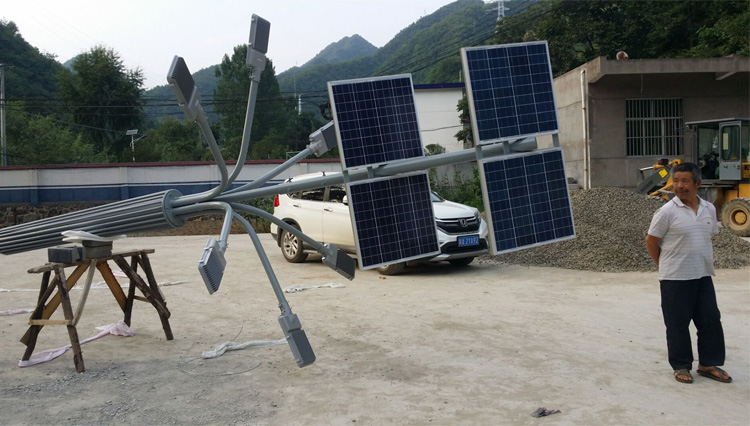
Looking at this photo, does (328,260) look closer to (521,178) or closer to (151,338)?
(521,178)

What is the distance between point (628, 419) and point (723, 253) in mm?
8735

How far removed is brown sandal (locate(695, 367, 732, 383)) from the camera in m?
4.94

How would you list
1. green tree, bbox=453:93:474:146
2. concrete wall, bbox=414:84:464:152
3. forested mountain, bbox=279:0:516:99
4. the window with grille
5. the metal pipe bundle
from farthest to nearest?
forested mountain, bbox=279:0:516:99, concrete wall, bbox=414:84:464:152, green tree, bbox=453:93:474:146, the window with grille, the metal pipe bundle

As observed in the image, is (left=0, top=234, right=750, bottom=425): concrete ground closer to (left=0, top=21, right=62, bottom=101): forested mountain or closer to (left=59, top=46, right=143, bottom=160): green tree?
(left=59, top=46, right=143, bottom=160): green tree

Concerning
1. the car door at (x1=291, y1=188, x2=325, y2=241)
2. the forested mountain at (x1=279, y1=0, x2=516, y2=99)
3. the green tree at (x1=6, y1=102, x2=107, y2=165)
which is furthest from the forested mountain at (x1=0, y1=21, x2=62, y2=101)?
the car door at (x1=291, y1=188, x2=325, y2=241)

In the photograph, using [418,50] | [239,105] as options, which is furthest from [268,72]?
[418,50]

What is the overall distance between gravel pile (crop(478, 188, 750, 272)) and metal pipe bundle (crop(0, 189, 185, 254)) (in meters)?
8.19

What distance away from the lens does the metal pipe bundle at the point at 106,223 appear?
16.8ft

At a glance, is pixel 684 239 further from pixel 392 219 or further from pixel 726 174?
pixel 726 174

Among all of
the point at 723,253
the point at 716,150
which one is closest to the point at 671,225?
the point at 723,253

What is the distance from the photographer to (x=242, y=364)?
223 inches

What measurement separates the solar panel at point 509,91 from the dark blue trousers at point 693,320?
5.78ft

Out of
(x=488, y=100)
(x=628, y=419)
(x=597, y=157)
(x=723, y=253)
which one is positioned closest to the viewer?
(x=628, y=419)

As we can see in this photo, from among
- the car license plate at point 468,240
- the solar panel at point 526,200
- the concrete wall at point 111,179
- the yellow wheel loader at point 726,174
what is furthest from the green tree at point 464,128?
the solar panel at point 526,200
